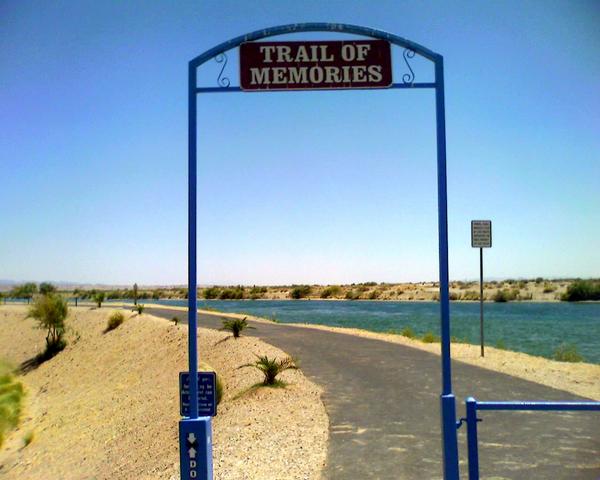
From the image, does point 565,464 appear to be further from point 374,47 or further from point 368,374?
point 368,374

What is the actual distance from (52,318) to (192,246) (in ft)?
113

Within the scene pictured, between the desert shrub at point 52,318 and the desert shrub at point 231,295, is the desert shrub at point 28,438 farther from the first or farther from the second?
the desert shrub at point 231,295

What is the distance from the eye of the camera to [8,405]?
782 inches

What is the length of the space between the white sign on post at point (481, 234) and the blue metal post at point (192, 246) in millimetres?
Result: 13465

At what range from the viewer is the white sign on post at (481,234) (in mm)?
17562

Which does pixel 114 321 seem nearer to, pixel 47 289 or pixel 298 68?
pixel 47 289

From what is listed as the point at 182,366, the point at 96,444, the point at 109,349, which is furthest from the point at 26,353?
the point at 96,444

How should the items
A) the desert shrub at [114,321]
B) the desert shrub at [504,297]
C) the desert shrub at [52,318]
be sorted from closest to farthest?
1. the desert shrub at [52,318]
2. the desert shrub at [114,321]
3. the desert shrub at [504,297]

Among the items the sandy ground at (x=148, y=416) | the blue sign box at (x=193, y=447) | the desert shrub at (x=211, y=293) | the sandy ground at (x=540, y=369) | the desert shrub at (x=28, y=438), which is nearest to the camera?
the blue sign box at (x=193, y=447)

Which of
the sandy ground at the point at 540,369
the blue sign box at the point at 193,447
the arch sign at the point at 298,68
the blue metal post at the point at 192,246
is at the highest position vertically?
the arch sign at the point at 298,68

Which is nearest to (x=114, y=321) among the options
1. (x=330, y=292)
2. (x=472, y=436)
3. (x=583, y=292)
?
(x=472, y=436)

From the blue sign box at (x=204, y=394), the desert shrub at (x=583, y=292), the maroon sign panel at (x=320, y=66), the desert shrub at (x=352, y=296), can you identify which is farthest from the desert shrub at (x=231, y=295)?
the maroon sign panel at (x=320, y=66)

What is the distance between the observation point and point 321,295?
→ 4417 inches

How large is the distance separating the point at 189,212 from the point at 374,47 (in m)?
2.74
